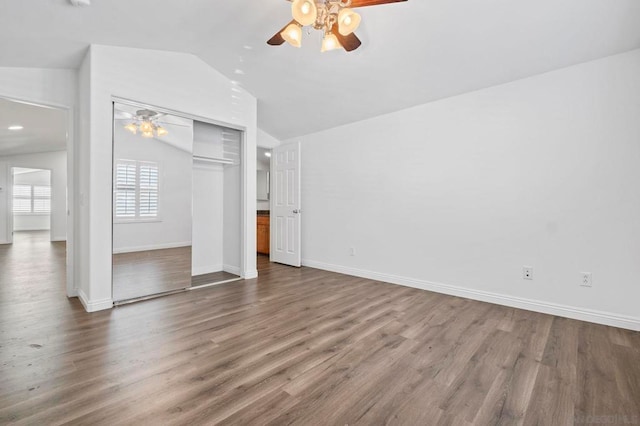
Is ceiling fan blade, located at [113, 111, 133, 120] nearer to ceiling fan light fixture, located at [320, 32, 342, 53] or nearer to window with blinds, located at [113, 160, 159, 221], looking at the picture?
window with blinds, located at [113, 160, 159, 221]

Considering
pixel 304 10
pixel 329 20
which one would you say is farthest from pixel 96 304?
pixel 329 20

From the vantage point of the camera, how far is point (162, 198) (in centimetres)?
356

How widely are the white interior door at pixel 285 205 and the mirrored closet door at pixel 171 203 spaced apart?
1.17 metres

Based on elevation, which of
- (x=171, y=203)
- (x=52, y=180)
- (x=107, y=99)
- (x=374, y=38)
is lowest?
(x=171, y=203)

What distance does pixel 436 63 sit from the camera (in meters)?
3.03

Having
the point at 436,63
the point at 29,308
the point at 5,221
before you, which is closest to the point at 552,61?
the point at 436,63

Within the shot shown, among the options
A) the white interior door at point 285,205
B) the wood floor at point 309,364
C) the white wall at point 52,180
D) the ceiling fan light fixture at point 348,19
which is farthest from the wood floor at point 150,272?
the white wall at point 52,180

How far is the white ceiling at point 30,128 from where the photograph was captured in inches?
147

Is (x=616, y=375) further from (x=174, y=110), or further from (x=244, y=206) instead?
(x=174, y=110)

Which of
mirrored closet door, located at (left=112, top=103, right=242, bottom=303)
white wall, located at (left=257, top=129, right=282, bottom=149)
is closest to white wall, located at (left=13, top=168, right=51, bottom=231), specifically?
white wall, located at (left=257, top=129, right=282, bottom=149)

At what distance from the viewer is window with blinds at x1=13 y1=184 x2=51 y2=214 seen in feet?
33.8

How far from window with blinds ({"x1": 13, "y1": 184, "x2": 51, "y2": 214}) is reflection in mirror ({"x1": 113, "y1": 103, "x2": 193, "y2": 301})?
36.0ft

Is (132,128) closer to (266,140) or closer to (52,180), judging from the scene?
(266,140)

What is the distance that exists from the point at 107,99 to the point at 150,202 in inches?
45.9
